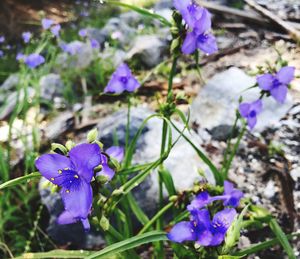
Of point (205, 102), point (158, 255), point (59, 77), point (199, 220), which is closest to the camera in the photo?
point (199, 220)

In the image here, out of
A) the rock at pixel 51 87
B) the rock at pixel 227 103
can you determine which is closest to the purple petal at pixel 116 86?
the rock at pixel 227 103

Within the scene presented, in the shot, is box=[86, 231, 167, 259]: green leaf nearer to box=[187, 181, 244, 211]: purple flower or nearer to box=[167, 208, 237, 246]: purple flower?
box=[167, 208, 237, 246]: purple flower

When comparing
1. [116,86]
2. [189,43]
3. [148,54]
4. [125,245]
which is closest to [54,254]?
[125,245]

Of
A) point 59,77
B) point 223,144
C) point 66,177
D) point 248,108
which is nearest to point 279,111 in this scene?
point 223,144

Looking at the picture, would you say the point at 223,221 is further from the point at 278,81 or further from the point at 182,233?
the point at 278,81

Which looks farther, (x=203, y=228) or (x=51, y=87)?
(x=51, y=87)

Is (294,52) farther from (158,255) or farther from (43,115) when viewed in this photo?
(43,115)

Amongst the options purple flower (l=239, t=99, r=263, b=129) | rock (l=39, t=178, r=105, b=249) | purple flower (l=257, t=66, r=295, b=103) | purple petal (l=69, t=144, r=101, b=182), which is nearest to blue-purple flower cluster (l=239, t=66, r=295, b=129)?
purple flower (l=257, t=66, r=295, b=103)
